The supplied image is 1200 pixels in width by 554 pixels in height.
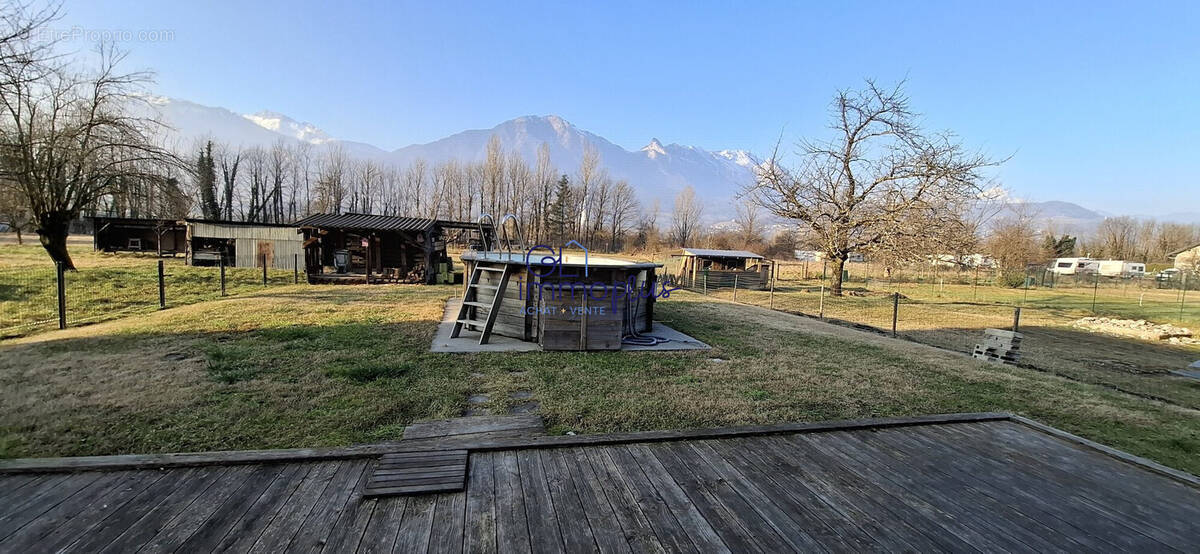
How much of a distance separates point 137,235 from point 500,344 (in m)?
36.8

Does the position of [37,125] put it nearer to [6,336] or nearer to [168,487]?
[6,336]

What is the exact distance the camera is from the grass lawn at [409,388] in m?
3.96

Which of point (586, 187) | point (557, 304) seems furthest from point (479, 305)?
point (586, 187)

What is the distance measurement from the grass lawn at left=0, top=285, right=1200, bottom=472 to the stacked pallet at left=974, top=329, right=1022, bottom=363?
854 mm

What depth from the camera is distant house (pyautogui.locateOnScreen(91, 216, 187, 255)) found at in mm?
28266

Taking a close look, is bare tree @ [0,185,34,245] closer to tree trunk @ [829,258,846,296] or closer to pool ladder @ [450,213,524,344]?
pool ladder @ [450,213,524,344]

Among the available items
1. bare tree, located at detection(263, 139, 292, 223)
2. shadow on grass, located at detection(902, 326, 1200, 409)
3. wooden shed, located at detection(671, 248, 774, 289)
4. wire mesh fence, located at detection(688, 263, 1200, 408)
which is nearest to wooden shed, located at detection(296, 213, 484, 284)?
wooden shed, located at detection(671, 248, 774, 289)

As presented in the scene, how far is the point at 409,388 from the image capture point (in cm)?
514

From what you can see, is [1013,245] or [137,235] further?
[1013,245]

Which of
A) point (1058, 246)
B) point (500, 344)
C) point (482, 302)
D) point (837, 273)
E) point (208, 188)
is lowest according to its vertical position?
point (500, 344)

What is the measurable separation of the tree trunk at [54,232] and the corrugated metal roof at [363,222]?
7.23 metres

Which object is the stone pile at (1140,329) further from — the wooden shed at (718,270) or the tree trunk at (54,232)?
the tree trunk at (54,232)
